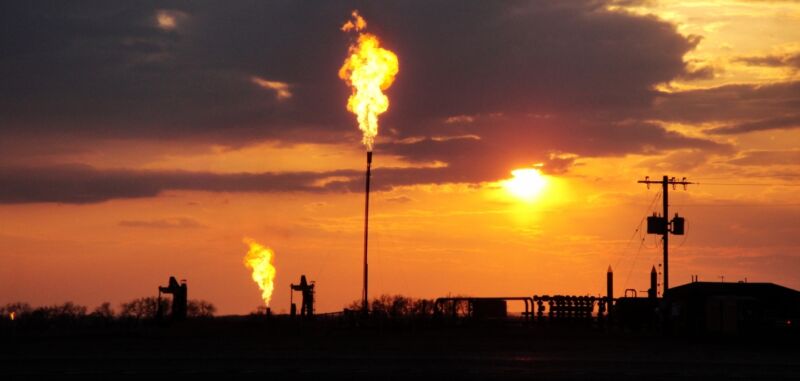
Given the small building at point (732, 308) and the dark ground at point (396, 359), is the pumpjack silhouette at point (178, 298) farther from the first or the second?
the small building at point (732, 308)

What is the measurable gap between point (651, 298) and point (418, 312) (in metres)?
17.1

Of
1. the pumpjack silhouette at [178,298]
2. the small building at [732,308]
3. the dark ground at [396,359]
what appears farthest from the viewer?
the pumpjack silhouette at [178,298]

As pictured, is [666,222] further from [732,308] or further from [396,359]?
[396,359]

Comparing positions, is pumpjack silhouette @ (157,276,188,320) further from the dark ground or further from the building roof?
the building roof

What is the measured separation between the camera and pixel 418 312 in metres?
78.2

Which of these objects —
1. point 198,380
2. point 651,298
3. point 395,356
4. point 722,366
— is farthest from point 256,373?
point 651,298

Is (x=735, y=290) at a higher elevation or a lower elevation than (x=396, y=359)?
higher

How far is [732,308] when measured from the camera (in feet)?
200

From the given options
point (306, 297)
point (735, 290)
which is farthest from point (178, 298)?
point (735, 290)

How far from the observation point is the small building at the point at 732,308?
182ft

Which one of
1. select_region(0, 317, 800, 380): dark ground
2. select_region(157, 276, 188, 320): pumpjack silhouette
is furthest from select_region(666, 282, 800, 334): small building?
select_region(157, 276, 188, 320): pumpjack silhouette

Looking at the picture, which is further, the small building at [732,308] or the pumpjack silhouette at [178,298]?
the pumpjack silhouette at [178,298]

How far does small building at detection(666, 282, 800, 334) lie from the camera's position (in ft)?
182

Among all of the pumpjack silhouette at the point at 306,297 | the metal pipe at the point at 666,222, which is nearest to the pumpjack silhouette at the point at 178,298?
the pumpjack silhouette at the point at 306,297
